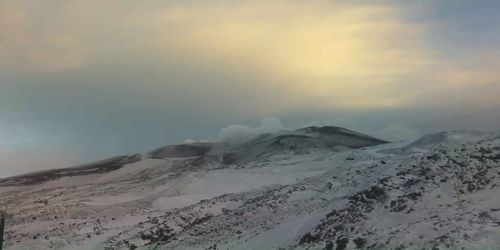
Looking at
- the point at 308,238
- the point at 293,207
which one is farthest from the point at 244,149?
the point at 308,238

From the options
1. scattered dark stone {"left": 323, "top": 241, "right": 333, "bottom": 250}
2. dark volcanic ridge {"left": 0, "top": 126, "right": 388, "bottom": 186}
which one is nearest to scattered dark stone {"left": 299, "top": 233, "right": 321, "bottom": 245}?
scattered dark stone {"left": 323, "top": 241, "right": 333, "bottom": 250}

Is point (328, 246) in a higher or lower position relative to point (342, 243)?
lower

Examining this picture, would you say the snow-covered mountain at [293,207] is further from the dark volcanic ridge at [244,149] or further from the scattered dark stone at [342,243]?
the dark volcanic ridge at [244,149]

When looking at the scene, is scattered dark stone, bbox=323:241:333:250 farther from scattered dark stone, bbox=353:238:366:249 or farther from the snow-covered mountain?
scattered dark stone, bbox=353:238:366:249

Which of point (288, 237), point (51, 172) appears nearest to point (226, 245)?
point (288, 237)

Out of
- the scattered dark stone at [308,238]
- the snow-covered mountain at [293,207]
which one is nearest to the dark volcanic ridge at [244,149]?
the snow-covered mountain at [293,207]

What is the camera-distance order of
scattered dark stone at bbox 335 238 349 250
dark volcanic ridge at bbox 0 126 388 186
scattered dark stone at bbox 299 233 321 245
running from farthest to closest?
dark volcanic ridge at bbox 0 126 388 186, scattered dark stone at bbox 299 233 321 245, scattered dark stone at bbox 335 238 349 250

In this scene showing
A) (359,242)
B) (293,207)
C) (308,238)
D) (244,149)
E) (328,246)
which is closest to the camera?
(359,242)

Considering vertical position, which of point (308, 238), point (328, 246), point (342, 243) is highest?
point (342, 243)

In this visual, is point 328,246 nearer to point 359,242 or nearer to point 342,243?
point 342,243
